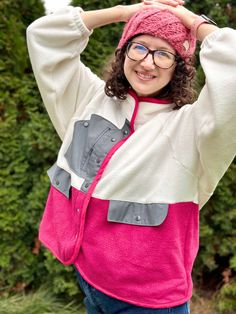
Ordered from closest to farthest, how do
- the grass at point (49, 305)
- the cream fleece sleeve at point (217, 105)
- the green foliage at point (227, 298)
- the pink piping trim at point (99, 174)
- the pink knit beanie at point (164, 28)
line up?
the cream fleece sleeve at point (217, 105) < the pink knit beanie at point (164, 28) < the pink piping trim at point (99, 174) < the green foliage at point (227, 298) < the grass at point (49, 305)

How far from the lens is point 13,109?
10.7 ft

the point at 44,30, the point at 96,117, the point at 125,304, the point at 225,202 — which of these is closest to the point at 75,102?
the point at 96,117

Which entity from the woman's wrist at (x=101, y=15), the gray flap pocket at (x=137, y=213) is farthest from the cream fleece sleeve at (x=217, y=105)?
the woman's wrist at (x=101, y=15)

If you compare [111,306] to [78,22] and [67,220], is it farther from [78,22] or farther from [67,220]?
[78,22]

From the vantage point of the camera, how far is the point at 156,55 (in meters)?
1.56

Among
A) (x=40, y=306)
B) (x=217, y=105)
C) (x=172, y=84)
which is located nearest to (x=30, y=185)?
(x=40, y=306)

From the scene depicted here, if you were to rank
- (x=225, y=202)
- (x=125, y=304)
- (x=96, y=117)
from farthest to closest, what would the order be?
1. (x=225, y=202)
2. (x=96, y=117)
3. (x=125, y=304)

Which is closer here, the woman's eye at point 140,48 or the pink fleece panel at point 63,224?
the woman's eye at point 140,48

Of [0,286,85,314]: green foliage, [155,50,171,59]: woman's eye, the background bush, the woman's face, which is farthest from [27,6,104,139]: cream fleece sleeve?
[0,286,85,314]: green foliage

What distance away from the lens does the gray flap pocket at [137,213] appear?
1.55m

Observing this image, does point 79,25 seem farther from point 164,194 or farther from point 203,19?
point 164,194

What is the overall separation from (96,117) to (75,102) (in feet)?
0.51

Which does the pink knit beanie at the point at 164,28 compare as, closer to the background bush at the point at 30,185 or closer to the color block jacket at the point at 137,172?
the color block jacket at the point at 137,172

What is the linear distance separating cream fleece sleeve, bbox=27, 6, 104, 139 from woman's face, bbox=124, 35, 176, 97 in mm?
250
